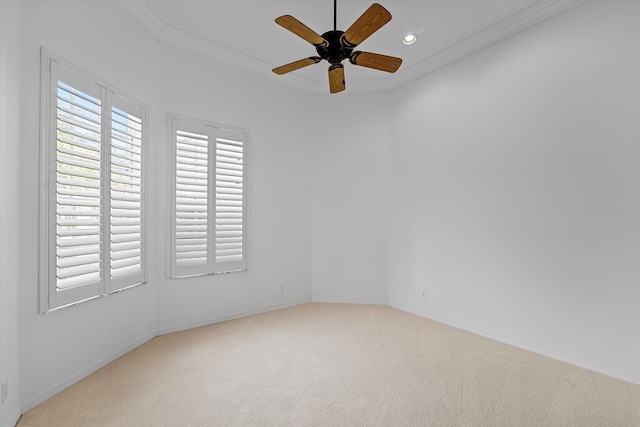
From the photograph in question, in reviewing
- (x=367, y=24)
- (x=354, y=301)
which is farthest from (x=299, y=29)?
(x=354, y=301)

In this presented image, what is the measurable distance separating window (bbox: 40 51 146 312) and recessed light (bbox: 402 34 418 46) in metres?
2.92

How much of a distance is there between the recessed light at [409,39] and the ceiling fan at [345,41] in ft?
3.49

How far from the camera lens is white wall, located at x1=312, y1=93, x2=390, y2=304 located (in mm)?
4789

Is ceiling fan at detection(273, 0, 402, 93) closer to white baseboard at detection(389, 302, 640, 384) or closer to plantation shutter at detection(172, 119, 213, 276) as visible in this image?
plantation shutter at detection(172, 119, 213, 276)

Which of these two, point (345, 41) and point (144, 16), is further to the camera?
point (144, 16)

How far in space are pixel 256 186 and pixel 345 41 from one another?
7.54 ft

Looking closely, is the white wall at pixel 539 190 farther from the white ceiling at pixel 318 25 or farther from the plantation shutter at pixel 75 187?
the plantation shutter at pixel 75 187

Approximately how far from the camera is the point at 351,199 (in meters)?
4.85

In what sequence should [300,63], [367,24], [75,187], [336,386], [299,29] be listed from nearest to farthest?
[367,24], [299,29], [336,386], [75,187], [300,63]

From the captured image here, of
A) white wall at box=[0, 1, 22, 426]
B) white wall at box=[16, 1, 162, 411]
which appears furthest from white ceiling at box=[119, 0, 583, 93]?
white wall at box=[0, 1, 22, 426]

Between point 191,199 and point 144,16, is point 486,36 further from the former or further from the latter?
point 191,199

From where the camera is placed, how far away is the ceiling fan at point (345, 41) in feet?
7.13

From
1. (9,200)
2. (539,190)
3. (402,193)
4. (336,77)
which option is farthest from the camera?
(402,193)

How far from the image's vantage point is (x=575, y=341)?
2.87 meters
